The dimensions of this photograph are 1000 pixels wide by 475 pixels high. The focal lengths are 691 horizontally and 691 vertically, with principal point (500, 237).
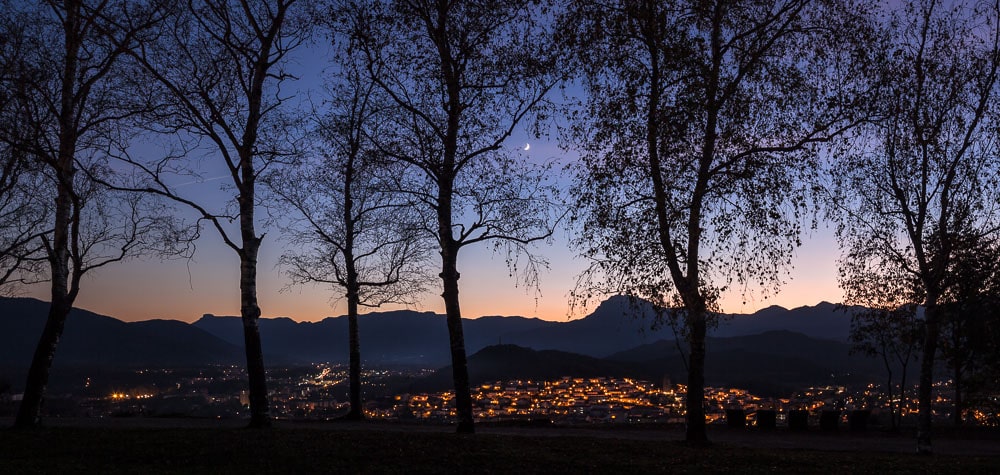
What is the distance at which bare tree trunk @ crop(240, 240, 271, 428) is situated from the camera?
827 inches

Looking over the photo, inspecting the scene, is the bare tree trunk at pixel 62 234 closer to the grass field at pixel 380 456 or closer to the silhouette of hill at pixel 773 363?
the grass field at pixel 380 456

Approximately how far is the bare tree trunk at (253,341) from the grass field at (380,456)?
5.86 feet

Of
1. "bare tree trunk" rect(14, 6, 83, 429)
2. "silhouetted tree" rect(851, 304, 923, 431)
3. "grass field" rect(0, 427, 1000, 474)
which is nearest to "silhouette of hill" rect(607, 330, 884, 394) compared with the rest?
"silhouetted tree" rect(851, 304, 923, 431)

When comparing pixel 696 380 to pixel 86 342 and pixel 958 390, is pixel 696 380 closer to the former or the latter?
pixel 958 390

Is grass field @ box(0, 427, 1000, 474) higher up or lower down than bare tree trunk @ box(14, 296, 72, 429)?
lower down

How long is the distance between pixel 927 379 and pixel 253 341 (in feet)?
70.8

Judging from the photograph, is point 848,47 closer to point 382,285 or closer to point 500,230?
point 500,230

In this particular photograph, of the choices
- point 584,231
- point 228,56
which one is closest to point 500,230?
point 584,231

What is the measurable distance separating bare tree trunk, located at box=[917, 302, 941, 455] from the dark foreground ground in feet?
5.71

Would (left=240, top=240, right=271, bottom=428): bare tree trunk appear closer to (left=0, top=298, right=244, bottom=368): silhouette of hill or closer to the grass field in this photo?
the grass field

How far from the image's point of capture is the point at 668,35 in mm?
20719

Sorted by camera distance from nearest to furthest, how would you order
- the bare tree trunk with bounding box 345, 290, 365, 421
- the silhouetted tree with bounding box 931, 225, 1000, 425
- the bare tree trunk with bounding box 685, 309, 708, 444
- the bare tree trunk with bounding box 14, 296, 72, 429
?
the bare tree trunk with bounding box 685, 309, 708, 444 < the bare tree trunk with bounding box 14, 296, 72, 429 < the silhouetted tree with bounding box 931, 225, 1000, 425 < the bare tree trunk with bounding box 345, 290, 365, 421

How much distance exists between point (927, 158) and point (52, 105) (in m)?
29.2

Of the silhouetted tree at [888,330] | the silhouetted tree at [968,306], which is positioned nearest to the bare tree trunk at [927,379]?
the silhouetted tree at [968,306]
